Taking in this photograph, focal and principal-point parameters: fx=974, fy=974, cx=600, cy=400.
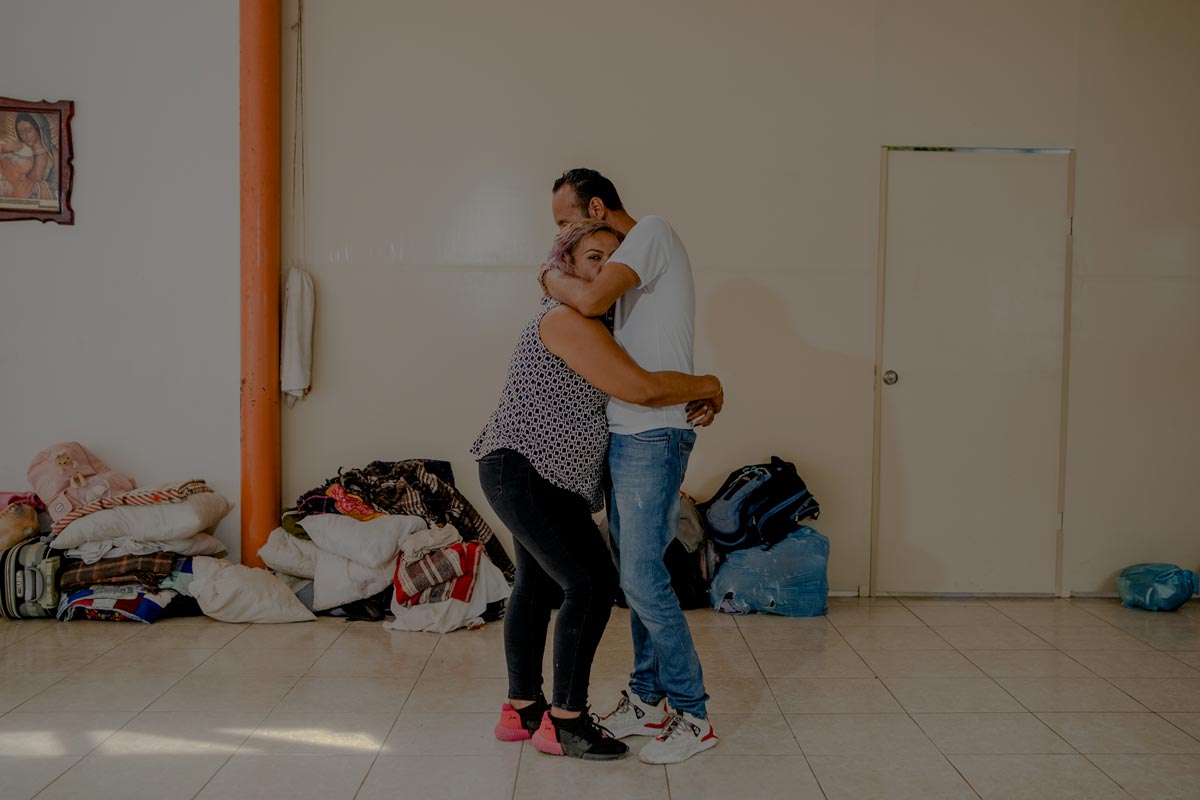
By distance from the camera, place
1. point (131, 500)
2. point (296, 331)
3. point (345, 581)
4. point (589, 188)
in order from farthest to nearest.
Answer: point (296, 331), point (131, 500), point (345, 581), point (589, 188)

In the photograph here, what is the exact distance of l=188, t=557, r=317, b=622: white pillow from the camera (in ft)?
12.8

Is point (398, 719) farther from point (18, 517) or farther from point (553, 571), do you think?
point (18, 517)

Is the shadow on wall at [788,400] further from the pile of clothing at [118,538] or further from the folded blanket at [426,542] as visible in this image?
the pile of clothing at [118,538]

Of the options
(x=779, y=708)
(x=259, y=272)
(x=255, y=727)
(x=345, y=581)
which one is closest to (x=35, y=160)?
(x=259, y=272)

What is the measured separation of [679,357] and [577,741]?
1.05 m

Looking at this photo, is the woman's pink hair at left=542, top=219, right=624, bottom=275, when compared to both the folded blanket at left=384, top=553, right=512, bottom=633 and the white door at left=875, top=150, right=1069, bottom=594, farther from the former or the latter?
the white door at left=875, top=150, right=1069, bottom=594

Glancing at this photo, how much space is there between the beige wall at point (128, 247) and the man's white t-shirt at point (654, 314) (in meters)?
2.58

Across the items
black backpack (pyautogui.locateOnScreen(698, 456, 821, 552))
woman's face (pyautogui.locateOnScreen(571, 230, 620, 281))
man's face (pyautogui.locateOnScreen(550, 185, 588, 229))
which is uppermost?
man's face (pyautogui.locateOnScreen(550, 185, 588, 229))

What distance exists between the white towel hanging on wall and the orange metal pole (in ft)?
0.24

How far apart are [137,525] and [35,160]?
1.73 meters

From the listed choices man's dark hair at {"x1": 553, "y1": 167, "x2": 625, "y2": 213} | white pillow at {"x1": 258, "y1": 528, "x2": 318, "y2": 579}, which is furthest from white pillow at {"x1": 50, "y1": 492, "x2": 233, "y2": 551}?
man's dark hair at {"x1": 553, "y1": 167, "x2": 625, "y2": 213}

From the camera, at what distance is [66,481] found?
422cm

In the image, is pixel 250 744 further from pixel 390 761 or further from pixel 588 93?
pixel 588 93

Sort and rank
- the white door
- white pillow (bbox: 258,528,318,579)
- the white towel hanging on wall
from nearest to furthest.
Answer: white pillow (bbox: 258,528,318,579)
the white towel hanging on wall
the white door
